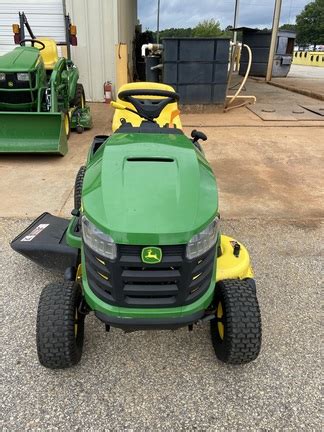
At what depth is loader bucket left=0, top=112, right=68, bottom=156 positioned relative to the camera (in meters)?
4.89

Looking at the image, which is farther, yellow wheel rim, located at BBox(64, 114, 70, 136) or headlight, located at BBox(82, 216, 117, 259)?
yellow wheel rim, located at BBox(64, 114, 70, 136)

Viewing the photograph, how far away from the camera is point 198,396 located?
1.80 meters

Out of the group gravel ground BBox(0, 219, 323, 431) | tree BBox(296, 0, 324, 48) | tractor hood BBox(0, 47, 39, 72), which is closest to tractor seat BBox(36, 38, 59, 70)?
tractor hood BBox(0, 47, 39, 72)

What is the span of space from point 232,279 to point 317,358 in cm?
60

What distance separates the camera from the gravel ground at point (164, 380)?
1.68m

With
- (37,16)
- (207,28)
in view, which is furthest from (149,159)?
(207,28)

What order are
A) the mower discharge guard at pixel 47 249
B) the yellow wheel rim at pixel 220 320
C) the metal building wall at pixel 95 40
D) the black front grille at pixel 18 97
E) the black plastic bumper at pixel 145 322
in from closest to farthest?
the black plastic bumper at pixel 145 322, the yellow wheel rim at pixel 220 320, the mower discharge guard at pixel 47 249, the black front grille at pixel 18 97, the metal building wall at pixel 95 40

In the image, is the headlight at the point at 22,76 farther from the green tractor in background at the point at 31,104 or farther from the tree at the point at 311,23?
the tree at the point at 311,23

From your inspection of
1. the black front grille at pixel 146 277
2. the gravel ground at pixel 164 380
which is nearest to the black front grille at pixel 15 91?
the gravel ground at pixel 164 380

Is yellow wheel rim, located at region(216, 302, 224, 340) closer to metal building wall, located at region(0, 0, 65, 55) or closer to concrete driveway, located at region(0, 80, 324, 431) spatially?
concrete driveway, located at region(0, 80, 324, 431)

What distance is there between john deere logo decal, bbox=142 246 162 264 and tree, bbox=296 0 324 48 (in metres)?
84.2

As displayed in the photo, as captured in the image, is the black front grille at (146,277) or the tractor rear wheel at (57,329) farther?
the tractor rear wheel at (57,329)

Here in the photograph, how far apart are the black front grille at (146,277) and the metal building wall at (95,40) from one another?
7.81 m

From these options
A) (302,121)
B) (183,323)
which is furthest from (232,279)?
(302,121)
